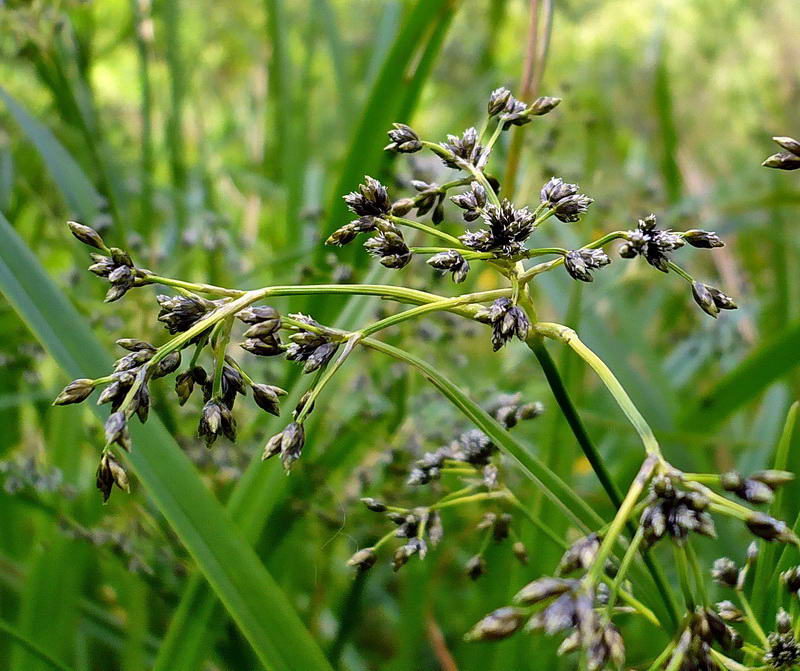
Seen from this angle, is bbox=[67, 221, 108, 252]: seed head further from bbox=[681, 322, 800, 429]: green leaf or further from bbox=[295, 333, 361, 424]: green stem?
bbox=[681, 322, 800, 429]: green leaf

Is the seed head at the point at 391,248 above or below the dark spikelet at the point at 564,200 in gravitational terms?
above

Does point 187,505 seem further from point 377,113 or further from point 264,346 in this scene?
point 377,113

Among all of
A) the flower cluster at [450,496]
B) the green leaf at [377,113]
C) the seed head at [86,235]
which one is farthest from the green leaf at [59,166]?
the flower cluster at [450,496]

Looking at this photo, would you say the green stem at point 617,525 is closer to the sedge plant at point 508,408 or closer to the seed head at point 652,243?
the sedge plant at point 508,408

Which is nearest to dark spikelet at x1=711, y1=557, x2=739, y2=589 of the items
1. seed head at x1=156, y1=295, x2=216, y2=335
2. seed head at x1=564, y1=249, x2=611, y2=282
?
seed head at x1=564, y1=249, x2=611, y2=282

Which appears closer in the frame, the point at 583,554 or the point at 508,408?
the point at 583,554

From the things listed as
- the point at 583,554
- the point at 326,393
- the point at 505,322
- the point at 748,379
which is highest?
the point at 505,322

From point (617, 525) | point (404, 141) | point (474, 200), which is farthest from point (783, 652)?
point (404, 141)

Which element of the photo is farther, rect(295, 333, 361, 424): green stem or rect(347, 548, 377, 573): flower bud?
rect(347, 548, 377, 573): flower bud
